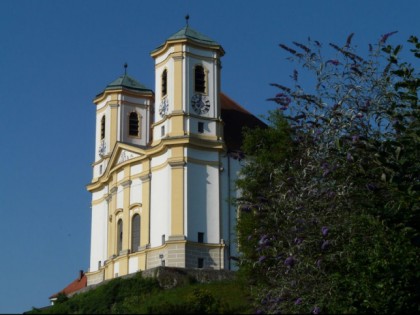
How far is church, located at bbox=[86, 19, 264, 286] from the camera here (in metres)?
49.0

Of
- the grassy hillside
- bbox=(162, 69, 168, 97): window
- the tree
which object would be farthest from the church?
the tree

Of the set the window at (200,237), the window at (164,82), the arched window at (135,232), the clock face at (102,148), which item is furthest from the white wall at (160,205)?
the clock face at (102,148)

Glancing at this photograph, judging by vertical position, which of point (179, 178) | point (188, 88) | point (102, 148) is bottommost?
point (179, 178)

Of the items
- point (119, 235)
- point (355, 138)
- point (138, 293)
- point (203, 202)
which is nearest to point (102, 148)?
point (119, 235)

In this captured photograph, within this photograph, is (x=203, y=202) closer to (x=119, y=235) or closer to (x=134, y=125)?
(x=119, y=235)

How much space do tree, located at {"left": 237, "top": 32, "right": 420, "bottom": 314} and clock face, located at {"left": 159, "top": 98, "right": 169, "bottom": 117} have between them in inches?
772

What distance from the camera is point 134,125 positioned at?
2296 inches

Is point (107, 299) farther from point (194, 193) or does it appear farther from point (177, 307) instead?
point (177, 307)

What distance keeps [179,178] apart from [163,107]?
16.0 ft

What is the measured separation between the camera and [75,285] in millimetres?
67000

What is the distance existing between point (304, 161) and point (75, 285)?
127ft

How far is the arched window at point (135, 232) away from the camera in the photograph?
171 ft

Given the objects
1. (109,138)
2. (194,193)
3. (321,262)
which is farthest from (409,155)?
(109,138)

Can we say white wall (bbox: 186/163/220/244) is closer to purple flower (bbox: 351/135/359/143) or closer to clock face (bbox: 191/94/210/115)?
clock face (bbox: 191/94/210/115)
